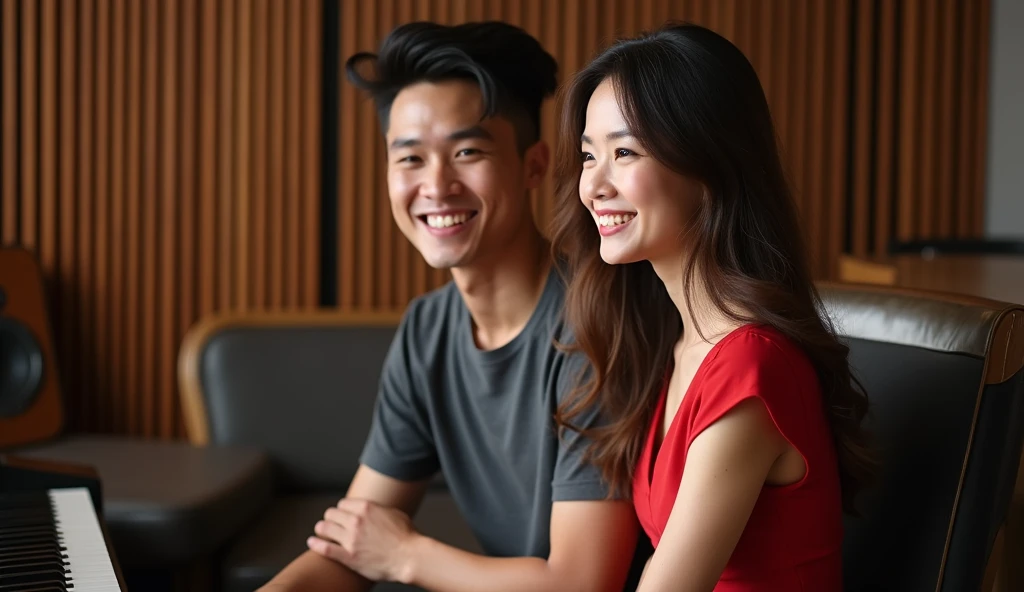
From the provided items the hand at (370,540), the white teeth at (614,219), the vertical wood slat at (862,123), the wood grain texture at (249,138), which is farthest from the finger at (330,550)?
the vertical wood slat at (862,123)

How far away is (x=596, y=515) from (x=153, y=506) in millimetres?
1565

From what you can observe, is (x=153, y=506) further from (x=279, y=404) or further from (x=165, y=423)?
(x=165, y=423)

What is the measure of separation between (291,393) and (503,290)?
5.88 ft

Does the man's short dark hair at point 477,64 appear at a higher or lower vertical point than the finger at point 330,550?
higher

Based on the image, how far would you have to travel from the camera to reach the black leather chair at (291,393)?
351 cm

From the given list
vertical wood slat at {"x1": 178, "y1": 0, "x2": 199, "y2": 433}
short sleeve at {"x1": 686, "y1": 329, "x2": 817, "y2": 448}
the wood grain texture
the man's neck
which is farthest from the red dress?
vertical wood slat at {"x1": 178, "y1": 0, "x2": 199, "y2": 433}

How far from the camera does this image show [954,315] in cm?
145

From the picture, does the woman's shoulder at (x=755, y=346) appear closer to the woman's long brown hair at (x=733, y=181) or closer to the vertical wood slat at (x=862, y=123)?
the woman's long brown hair at (x=733, y=181)

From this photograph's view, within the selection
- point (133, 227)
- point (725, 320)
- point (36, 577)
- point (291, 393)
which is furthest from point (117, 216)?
point (725, 320)

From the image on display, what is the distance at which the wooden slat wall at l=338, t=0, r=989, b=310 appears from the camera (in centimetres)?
416

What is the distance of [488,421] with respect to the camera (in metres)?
1.94

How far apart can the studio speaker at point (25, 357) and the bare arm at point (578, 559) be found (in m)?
2.43

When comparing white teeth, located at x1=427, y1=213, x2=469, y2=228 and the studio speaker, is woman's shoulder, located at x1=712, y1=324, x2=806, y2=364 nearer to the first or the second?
white teeth, located at x1=427, y1=213, x2=469, y2=228

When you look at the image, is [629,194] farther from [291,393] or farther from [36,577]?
[291,393]
